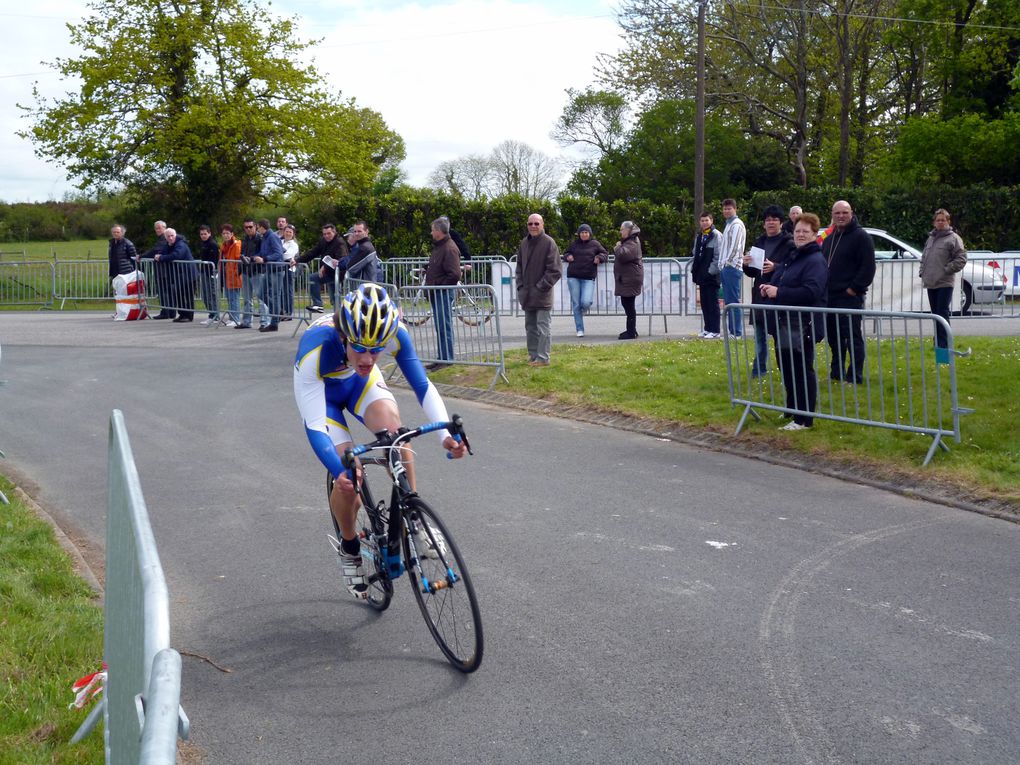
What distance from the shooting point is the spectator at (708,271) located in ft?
55.6

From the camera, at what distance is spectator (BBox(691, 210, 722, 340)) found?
1694 cm

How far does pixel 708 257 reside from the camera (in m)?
17.0

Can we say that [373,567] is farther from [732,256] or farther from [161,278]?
[161,278]

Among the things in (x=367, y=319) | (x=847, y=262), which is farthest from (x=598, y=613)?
(x=847, y=262)

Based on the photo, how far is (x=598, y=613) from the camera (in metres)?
6.02

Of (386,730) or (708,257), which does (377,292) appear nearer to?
(386,730)

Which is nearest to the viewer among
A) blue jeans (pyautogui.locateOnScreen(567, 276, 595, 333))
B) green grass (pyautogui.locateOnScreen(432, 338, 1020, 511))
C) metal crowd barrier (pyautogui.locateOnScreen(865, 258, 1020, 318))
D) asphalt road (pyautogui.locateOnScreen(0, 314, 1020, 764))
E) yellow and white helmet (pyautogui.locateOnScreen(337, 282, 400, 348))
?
asphalt road (pyautogui.locateOnScreen(0, 314, 1020, 764))

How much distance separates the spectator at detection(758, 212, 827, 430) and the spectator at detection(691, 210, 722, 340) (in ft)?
19.1

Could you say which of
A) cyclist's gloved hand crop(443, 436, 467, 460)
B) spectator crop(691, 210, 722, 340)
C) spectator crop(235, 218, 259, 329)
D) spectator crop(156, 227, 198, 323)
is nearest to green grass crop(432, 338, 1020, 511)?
spectator crop(691, 210, 722, 340)

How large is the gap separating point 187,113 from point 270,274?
838 inches

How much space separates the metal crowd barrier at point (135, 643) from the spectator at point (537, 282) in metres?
10.6

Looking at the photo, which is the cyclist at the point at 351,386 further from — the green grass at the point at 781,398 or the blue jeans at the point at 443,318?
the blue jeans at the point at 443,318

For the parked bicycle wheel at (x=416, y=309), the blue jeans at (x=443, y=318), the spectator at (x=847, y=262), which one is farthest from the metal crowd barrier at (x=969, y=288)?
the parked bicycle wheel at (x=416, y=309)

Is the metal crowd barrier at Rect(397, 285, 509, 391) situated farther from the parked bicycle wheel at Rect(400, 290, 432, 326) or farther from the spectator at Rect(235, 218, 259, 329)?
the spectator at Rect(235, 218, 259, 329)
